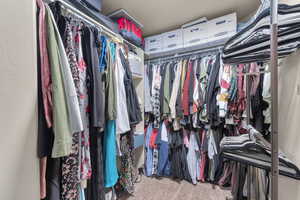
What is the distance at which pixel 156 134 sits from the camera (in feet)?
5.89

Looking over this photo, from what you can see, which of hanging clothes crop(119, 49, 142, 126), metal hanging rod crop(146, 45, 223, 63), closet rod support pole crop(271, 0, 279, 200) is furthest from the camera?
metal hanging rod crop(146, 45, 223, 63)

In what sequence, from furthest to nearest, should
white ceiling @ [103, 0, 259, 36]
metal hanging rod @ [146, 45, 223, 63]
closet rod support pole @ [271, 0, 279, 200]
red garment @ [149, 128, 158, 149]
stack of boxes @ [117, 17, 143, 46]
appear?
red garment @ [149, 128, 158, 149]
metal hanging rod @ [146, 45, 223, 63]
stack of boxes @ [117, 17, 143, 46]
white ceiling @ [103, 0, 259, 36]
closet rod support pole @ [271, 0, 279, 200]

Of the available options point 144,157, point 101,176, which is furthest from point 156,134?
point 101,176

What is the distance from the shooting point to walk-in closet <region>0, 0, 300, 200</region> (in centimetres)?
49

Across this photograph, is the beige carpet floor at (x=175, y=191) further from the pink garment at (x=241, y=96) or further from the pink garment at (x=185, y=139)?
the pink garment at (x=241, y=96)

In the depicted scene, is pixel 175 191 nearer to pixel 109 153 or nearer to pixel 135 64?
pixel 109 153

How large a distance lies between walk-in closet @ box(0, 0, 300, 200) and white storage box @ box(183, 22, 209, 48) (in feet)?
0.04

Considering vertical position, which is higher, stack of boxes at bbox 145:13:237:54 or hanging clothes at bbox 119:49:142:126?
stack of boxes at bbox 145:13:237:54

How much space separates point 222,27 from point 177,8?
0.54 m

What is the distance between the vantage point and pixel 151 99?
5.69 ft

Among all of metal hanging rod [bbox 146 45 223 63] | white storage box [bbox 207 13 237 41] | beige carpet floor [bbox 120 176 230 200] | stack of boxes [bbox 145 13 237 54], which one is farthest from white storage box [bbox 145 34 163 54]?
beige carpet floor [bbox 120 176 230 200]

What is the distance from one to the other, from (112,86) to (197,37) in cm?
123

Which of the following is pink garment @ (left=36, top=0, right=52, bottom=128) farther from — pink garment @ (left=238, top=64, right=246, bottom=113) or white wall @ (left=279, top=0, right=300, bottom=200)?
pink garment @ (left=238, top=64, right=246, bottom=113)

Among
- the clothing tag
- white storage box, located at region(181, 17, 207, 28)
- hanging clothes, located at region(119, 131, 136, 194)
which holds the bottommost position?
hanging clothes, located at region(119, 131, 136, 194)
